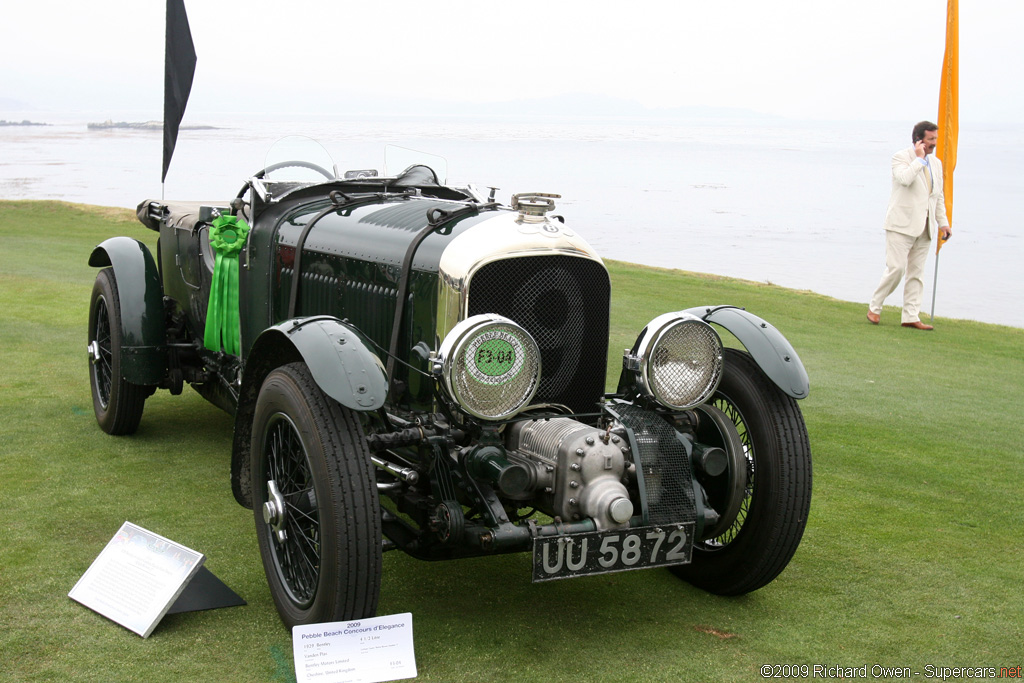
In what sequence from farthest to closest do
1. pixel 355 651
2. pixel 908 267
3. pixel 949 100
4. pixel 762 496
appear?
pixel 949 100, pixel 908 267, pixel 762 496, pixel 355 651

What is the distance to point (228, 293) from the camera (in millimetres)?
5332

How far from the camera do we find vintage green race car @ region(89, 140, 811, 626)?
11.0 ft

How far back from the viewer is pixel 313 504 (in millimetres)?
3455

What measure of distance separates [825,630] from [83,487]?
11.5 feet

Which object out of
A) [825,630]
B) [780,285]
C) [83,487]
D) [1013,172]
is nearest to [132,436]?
[83,487]

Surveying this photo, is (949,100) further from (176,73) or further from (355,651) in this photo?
(355,651)

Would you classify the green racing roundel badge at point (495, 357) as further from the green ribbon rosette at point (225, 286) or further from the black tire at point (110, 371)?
the black tire at point (110, 371)

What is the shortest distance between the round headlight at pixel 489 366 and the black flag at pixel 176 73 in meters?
4.33

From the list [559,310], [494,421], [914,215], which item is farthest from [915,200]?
[494,421]

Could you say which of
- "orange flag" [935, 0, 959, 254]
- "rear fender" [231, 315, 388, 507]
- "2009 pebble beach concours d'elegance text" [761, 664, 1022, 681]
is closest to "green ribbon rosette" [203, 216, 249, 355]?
"rear fender" [231, 315, 388, 507]

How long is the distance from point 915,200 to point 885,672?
320 inches

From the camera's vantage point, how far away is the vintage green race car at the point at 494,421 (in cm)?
337

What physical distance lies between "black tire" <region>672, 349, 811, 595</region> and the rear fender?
1.51 meters

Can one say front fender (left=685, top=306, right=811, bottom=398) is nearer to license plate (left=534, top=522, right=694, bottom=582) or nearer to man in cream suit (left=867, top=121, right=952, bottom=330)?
license plate (left=534, top=522, right=694, bottom=582)
